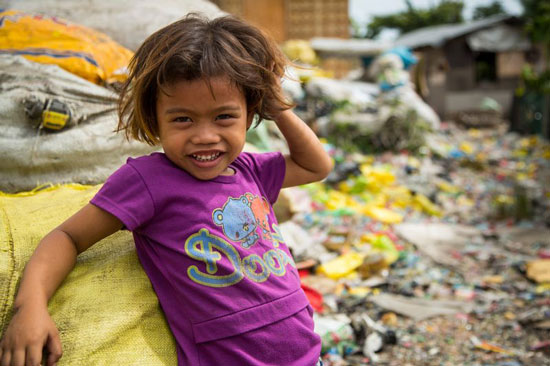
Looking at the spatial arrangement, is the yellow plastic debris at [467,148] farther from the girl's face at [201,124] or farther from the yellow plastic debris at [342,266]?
the girl's face at [201,124]

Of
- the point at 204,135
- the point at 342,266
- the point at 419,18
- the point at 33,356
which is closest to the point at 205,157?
the point at 204,135

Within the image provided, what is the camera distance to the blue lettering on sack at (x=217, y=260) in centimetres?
120

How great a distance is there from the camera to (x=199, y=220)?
1.23 m

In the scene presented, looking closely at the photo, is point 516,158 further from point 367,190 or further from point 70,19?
point 70,19

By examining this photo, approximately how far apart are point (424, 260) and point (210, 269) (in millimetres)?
3080

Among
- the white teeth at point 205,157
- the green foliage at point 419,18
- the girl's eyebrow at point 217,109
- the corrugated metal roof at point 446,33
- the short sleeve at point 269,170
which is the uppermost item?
the green foliage at point 419,18

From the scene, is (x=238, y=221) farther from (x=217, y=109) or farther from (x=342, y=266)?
(x=342, y=266)

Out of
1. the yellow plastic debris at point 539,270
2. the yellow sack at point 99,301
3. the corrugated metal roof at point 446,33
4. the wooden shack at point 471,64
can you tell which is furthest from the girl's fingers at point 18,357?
the corrugated metal roof at point 446,33

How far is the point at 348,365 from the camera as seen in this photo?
228cm

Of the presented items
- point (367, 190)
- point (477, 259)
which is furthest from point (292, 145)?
point (367, 190)

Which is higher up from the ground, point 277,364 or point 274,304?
point 274,304

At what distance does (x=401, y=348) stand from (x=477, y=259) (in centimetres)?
176

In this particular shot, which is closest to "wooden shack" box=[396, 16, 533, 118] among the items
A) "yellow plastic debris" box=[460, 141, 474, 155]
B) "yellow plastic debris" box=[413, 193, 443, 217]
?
"yellow plastic debris" box=[460, 141, 474, 155]

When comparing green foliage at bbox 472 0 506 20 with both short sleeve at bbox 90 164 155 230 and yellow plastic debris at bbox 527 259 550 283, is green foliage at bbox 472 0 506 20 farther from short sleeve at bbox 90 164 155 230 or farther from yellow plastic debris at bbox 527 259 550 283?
short sleeve at bbox 90 164 155 230
